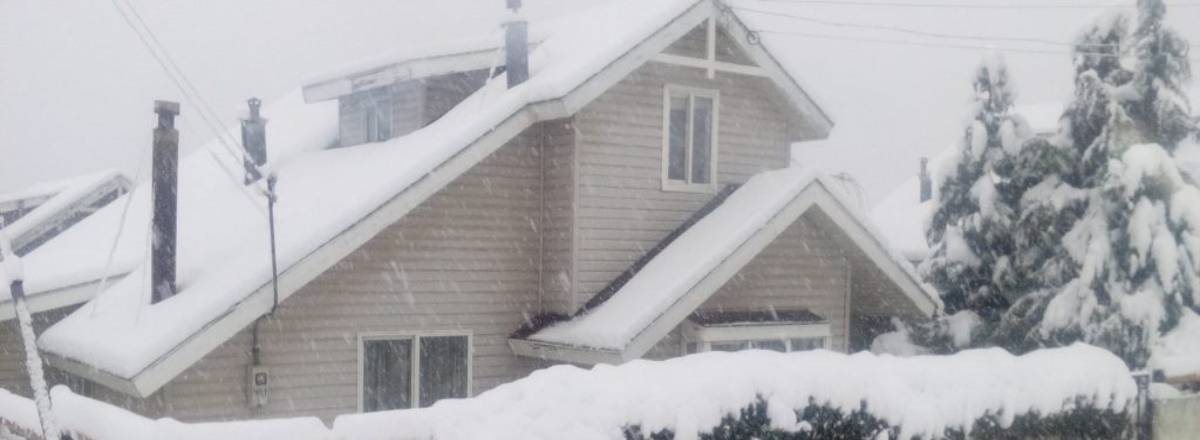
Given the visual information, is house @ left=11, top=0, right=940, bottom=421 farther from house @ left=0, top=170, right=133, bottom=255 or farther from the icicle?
the icicle

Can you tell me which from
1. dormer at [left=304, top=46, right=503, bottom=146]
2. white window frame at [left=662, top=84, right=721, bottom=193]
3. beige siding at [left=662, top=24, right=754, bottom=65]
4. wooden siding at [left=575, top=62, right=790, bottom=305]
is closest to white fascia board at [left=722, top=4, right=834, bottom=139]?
beige siding at [left=662, top=24, right=754, bottom=65]

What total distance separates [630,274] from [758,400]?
5129mm

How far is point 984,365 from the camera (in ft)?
30.5

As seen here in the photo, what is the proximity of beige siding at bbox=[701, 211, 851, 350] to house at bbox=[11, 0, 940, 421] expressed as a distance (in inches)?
1.0

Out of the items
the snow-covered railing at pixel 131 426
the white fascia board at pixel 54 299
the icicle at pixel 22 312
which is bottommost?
the snow-covered railing at pixel 131 426

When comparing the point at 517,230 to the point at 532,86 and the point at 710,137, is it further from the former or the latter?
the point at 710,137

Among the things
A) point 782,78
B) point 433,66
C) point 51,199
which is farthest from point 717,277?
point 51,199

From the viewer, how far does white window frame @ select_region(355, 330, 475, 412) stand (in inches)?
465

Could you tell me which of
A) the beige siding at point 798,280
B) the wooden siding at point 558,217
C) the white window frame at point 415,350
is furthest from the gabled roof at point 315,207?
the beige siding at point 798,280

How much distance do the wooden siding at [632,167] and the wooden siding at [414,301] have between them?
26.0 inches

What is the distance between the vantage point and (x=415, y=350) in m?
12.2

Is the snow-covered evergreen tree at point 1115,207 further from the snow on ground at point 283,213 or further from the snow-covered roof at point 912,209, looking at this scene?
the snow-covered roof at point 912,209

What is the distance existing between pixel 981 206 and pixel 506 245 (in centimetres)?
898

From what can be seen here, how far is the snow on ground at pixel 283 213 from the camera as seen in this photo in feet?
34.7
